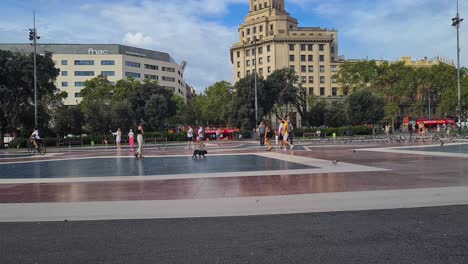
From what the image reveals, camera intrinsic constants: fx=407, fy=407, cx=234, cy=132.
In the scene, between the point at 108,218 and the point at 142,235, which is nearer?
the point at 142,235

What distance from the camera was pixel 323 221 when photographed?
677 cm

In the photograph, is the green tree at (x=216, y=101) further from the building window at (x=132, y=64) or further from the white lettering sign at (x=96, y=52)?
the white lettering sign at (x=96, y=52)

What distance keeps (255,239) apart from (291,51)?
10692cm

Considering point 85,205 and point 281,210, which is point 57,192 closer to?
point 85,205

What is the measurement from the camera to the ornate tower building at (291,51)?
357 ft

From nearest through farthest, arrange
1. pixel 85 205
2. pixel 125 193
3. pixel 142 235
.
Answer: pixel 142 235 < pixel 85 205 < pixel 125 193

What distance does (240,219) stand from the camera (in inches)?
279

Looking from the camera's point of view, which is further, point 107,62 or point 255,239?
point 107,62

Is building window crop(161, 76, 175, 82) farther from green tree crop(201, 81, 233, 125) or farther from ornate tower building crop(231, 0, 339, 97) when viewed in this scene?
green tree crop(201, 81, 233, 125)

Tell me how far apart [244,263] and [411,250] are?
215 cm

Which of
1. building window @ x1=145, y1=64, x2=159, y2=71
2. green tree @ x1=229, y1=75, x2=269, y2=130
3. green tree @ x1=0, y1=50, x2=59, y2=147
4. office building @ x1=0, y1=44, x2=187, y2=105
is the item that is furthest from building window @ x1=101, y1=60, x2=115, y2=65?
green tree @ x1=0, y1=50, x2=59, y2=147

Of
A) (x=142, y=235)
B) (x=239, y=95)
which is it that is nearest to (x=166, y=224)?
(x=142, y=235)

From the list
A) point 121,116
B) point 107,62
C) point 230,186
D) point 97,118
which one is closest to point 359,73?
point 121,116

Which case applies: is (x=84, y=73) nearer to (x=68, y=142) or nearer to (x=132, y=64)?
(x=132, y=64)
